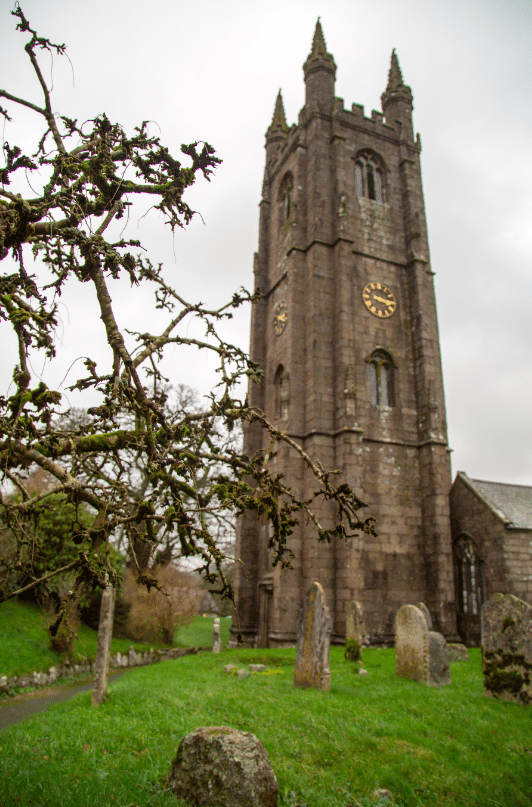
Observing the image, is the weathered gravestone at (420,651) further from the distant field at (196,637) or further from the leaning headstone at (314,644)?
the distant field at (196,637)

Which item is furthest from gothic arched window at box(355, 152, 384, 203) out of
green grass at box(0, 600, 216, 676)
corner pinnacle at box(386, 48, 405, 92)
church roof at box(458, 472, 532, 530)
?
green grass at box(0, 600, 216, 676)

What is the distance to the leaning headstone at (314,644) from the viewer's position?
8532mm

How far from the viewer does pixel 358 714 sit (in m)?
6.71

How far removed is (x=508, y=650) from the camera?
7.89 m

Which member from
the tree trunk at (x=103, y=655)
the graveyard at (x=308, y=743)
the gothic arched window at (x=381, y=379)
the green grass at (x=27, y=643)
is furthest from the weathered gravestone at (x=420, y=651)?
the gothic arched window at (x=381, y=379)

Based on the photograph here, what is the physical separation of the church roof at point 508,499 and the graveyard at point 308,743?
8594 mm

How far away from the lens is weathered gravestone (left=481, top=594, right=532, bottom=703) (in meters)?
7.61

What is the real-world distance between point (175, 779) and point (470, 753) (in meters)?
3.36

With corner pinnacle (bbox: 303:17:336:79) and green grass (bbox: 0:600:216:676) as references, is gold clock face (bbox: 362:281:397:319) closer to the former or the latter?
corner pinnacle (bbox: 303:17:336:79)

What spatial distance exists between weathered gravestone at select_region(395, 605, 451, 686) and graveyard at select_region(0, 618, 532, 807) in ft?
0.91

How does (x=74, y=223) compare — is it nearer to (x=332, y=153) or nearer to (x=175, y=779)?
(x=175, y=779)

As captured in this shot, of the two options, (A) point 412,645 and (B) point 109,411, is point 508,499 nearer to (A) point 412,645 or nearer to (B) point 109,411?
(A) point 412,645

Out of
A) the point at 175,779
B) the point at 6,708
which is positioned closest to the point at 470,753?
the point at 175,779

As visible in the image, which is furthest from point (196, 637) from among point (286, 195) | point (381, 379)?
point (286, 195)
